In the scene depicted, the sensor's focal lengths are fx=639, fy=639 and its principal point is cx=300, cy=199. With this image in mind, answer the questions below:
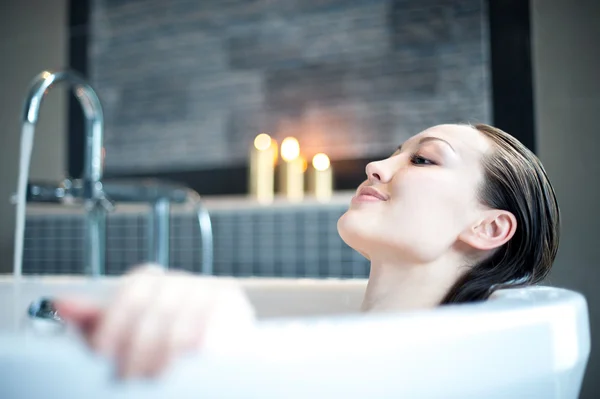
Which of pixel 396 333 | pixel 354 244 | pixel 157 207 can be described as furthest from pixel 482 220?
pixel 157 207

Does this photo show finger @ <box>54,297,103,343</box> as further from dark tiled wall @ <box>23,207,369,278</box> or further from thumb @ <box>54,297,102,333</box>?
dark tiled wall @ <box>23,207,369,278</box>

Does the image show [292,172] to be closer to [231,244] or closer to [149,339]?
[231,244]

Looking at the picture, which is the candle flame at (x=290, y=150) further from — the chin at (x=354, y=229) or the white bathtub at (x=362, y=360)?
the white bathtub at (x=362, y=360)

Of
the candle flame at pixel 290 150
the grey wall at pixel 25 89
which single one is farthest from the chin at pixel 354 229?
the grey wall at pixel 25 89

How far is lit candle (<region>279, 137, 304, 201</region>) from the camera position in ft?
8.27

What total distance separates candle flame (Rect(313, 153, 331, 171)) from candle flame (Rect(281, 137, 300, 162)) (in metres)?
0.08

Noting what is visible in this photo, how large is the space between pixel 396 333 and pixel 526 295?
33 centimetres

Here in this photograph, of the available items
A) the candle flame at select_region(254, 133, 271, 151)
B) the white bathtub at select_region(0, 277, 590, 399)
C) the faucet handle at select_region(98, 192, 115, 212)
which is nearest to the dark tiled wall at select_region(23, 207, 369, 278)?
the candle flame at select_region(254, 133, 271, 151)

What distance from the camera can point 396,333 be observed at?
0.54 m

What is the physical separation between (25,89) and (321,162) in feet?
6.08

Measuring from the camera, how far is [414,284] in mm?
1021

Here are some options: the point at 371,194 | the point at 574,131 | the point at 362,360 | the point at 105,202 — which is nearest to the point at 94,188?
the point at 105,202

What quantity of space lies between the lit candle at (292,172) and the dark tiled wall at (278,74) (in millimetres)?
Answer: 115

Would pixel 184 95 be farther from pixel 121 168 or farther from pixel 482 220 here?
pixel 482 220
